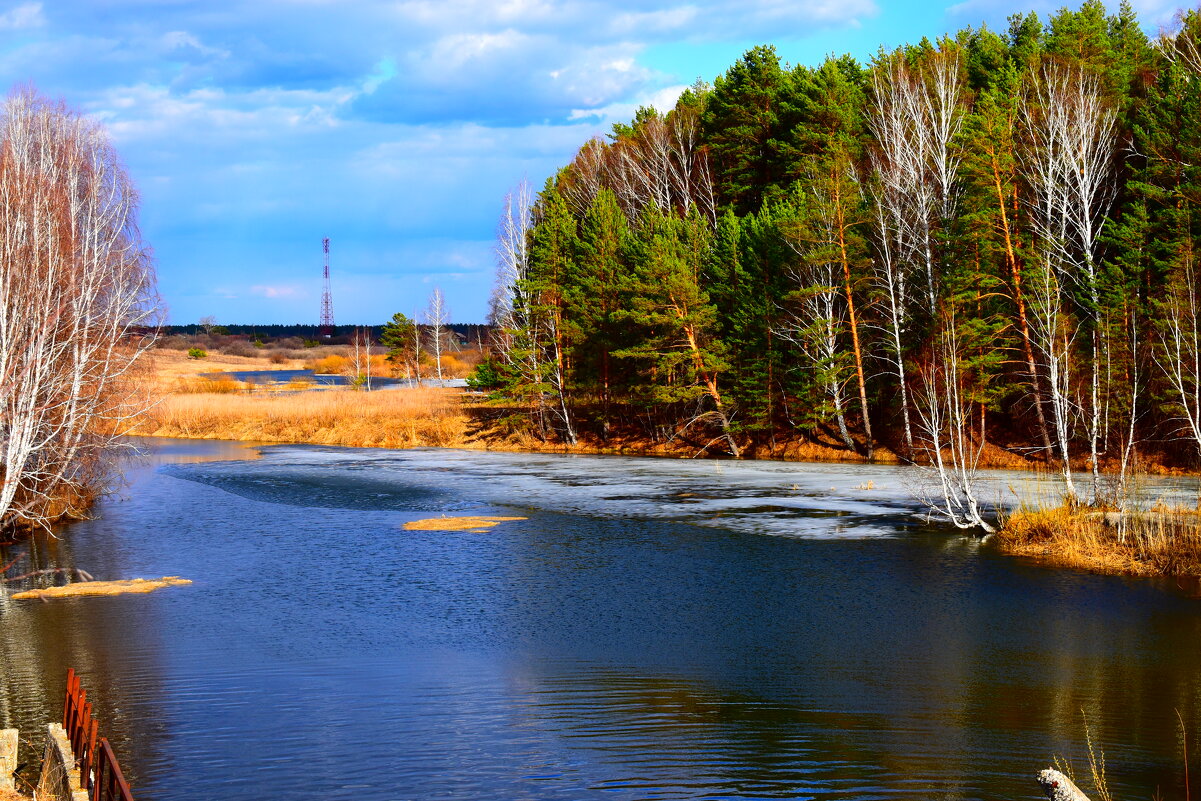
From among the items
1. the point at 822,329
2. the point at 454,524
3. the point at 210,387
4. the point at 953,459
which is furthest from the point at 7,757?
the point at 210,387

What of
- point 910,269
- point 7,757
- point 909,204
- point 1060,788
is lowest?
point 7,757

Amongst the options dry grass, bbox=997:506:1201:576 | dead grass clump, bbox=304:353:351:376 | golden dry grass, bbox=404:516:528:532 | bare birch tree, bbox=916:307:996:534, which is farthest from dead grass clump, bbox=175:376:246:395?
dry grass, bbox=997:506:1201:576

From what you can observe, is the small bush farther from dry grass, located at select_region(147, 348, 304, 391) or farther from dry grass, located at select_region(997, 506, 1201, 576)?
dry grass, located at select_region(997, 506, 1201, 576)

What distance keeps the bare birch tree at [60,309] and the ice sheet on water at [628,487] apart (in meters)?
6.88

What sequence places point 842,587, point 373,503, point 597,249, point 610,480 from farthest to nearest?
point 597,249
point 610,480
point 373,503
point 842,587

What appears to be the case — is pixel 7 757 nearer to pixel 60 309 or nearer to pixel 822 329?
pixel 60 309

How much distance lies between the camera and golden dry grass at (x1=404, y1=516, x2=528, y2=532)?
26.8 metres

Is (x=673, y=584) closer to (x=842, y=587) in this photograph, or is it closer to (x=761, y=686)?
(x=842, y=587)

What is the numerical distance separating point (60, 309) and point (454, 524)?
35.4 ft

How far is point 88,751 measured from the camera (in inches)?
303

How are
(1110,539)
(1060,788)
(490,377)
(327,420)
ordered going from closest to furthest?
1. (1060,788)
2. (1110,539)
3. (490,377)
4. (327,420)

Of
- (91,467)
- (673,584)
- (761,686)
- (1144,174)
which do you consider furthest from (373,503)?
(1144,174)

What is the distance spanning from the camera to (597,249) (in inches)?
1964

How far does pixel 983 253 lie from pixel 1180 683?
85.4ft
